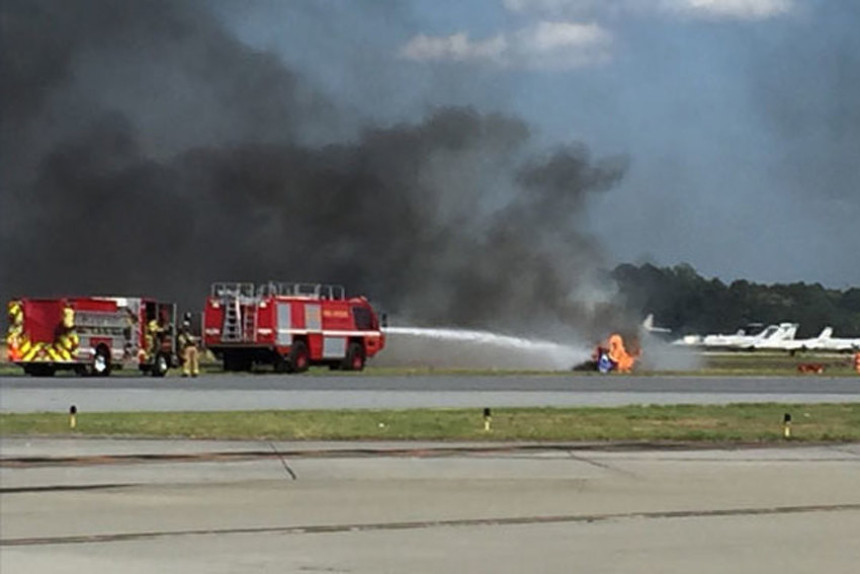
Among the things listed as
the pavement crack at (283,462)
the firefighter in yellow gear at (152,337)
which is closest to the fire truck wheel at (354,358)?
the firefighter in yellow gear at (152,337)

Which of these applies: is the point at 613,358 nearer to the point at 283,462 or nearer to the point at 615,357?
the point at 615,357

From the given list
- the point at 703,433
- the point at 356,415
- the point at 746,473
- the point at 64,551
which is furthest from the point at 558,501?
the point at 356,415

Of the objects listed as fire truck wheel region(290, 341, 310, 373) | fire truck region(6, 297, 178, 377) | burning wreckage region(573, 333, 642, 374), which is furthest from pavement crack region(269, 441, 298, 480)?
burning wreckage region(573, 333, 642, 374)

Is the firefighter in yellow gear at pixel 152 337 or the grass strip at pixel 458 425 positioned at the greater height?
the firefighter in yellow gear at pixel 152 337

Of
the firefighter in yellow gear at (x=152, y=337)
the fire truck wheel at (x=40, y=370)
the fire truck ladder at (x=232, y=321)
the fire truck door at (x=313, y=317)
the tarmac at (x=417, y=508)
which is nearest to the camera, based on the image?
the tarmac at (x=417, y=508)

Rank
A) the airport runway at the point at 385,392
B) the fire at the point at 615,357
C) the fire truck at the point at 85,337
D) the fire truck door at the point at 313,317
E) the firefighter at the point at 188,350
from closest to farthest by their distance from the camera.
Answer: the airport runway at the point at 385,392, the firefighter at the point at 188,350, the fire truck at the point at 85,337, the fire truck door at the point at 313,317, the fire at the point at 615,357

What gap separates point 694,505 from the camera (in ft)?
48.4

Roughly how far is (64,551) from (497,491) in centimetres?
581

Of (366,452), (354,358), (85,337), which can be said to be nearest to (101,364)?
(85,337)

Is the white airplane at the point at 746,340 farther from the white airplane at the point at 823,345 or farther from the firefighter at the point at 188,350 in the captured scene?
the firefighter at the point at 188,350

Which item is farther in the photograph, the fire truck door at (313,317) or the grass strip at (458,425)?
the fire truck door at (313,317)

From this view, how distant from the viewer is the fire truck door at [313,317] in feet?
177

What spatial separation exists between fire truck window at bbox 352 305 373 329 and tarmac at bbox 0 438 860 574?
34907 millimetres

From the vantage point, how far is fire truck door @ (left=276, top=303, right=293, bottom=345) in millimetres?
52750
